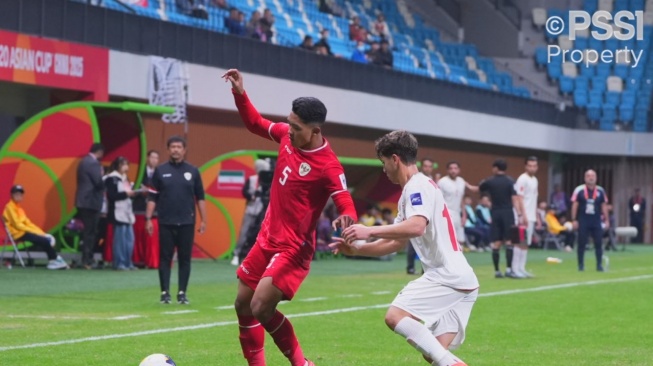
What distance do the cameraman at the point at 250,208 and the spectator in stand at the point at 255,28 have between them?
584cm

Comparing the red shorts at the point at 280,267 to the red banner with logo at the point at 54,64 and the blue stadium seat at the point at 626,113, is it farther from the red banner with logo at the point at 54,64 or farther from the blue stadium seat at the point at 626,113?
the blue stadium seat at the point at 626,113

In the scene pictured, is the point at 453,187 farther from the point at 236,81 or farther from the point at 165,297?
the point at 236,81

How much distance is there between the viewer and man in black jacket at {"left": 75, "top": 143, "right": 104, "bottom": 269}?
21.9m

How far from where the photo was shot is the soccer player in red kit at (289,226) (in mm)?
9023

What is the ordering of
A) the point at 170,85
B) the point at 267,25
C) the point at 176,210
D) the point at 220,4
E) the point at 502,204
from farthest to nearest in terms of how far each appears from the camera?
the point at 267,25
the point at 220,4
the point at 170,85
the point at 502,204
the point at 176,210

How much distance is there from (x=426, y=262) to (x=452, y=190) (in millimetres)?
15046

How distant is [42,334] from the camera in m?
12.2

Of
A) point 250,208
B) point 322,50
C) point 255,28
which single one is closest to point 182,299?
point 250,208

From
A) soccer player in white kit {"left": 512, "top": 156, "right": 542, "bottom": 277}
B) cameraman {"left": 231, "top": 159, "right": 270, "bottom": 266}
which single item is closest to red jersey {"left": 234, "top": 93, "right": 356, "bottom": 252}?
soccer player in white kit {"left": 512, "top": 156, "right": 542, "bottom": 277}

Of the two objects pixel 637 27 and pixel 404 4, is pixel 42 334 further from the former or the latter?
pixel 637 27

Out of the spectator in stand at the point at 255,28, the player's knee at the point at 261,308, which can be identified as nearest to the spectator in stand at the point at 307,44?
the spectator in stand at the point at 255,28

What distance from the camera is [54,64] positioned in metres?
23.4

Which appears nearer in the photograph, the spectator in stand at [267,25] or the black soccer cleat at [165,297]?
the black soccer cleat at [165,297]

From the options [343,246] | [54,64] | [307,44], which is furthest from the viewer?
[307,44]
